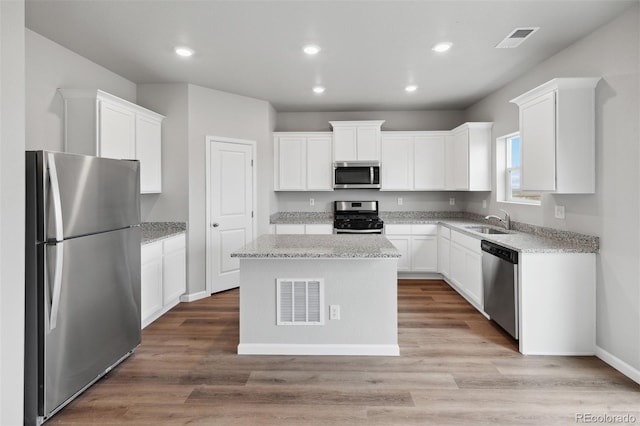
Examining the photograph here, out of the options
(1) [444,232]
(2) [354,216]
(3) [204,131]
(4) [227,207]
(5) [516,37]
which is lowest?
(1) [444,232]

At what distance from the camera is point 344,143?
5566 millimetres

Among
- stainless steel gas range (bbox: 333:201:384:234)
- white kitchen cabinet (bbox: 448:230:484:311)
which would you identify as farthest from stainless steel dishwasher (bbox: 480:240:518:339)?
stainless steel gas range (bbox: 333:201:384:234)

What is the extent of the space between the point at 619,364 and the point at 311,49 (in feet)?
11.6

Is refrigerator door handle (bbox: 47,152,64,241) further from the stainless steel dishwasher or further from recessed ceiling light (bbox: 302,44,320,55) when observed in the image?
the stainless steel dishwasher

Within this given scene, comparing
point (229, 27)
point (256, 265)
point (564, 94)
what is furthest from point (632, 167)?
point (229, 27)

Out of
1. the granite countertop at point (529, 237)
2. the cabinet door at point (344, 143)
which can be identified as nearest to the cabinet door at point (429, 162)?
the granite countertop at point (529, 237)

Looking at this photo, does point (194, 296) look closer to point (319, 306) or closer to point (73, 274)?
point (319, 306)

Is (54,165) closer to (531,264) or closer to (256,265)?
(256,265)

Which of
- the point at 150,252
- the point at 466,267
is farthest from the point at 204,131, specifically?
the point at 466,267

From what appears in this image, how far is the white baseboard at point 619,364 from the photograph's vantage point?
8.21 ft

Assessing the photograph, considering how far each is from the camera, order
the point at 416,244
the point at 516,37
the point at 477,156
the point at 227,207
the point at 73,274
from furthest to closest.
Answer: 1. the point at 416,244
2. the point at 477,156
3. the point at 227,207
4. the point at 516,37
5. the point at 73,274

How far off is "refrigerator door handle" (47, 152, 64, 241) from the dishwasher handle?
129 inches

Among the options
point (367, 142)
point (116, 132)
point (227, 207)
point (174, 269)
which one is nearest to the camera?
point (116, 132)

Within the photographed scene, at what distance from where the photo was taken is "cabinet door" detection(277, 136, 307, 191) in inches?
223
